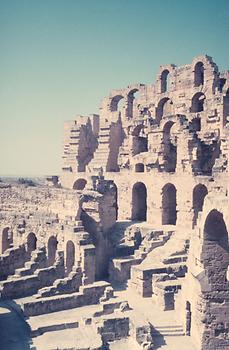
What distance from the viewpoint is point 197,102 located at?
1222 inches

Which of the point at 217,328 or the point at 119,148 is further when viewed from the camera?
the point at 119,148

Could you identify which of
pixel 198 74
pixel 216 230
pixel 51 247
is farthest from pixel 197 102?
pixel 216 230

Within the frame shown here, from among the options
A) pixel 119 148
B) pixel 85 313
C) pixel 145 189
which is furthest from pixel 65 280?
pixel 119 148

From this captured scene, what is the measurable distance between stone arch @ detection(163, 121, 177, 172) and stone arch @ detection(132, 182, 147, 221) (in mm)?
2319

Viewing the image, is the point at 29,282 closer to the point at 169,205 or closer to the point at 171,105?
the point at 169,205

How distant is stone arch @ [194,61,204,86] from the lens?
101 feet

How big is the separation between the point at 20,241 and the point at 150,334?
1212 cm

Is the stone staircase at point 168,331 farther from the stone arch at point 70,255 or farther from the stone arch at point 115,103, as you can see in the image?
the stone arch at point 115,103

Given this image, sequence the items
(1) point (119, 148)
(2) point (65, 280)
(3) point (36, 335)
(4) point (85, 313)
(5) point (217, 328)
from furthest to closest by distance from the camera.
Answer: (1) point (119, 148) < (2) point (65, 280) < (4) point (85, 313) < (3) point (36, 335) < (5) point (217, 328)

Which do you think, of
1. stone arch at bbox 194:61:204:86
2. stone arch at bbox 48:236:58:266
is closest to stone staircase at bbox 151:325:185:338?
stone arch at bbox 48:236:58:266

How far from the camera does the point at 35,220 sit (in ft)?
75.6

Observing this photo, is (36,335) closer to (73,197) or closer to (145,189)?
(73,197)

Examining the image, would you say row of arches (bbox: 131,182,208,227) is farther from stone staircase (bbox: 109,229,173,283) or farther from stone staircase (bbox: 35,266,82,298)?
stone staircase (bbox: 35,266,82,298)

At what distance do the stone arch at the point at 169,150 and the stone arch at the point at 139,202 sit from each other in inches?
91.3
